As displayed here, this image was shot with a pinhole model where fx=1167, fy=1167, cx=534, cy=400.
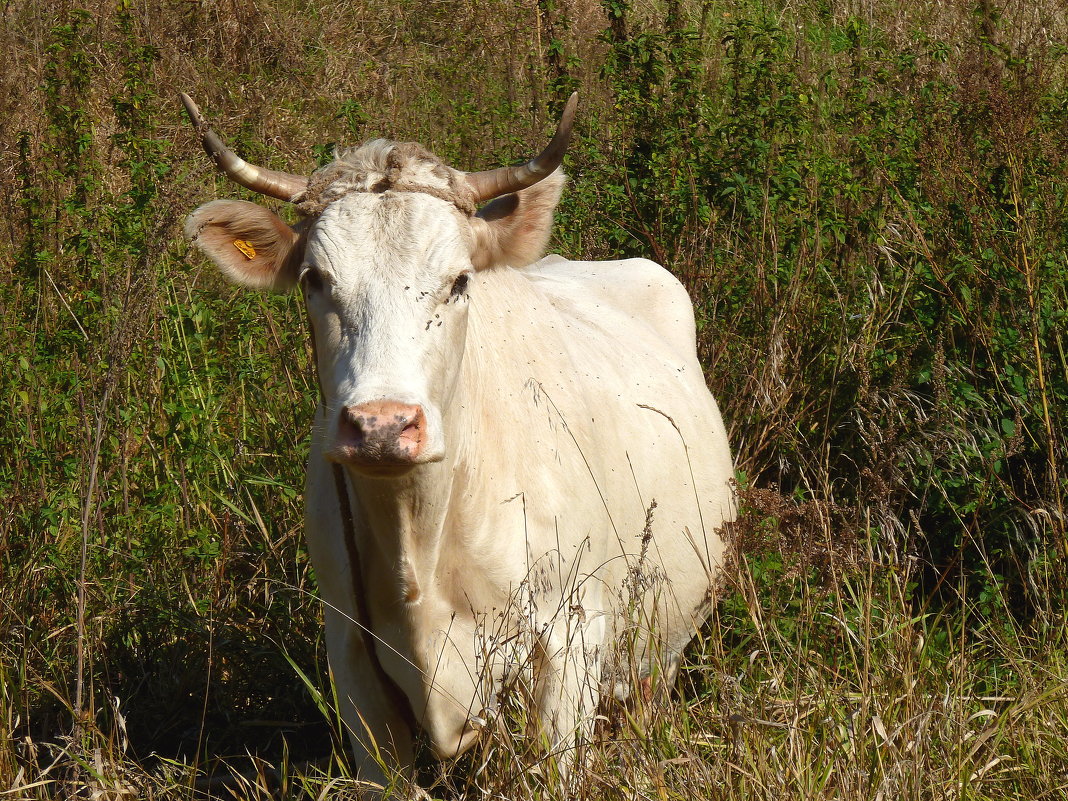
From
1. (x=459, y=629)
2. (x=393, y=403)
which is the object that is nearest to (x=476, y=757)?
(x=459, y=629)

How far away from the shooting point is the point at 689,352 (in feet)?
16.3

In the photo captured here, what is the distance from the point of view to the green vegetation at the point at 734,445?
3078mm

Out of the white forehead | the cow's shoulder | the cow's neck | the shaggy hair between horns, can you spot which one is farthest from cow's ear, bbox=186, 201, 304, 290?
the cow's shoulder

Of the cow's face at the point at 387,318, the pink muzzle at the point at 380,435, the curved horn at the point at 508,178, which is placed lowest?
the pink muzzle at the point at 380,435

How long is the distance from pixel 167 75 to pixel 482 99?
266cm

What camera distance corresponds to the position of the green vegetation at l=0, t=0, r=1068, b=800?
10.1ft

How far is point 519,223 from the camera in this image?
346 cm

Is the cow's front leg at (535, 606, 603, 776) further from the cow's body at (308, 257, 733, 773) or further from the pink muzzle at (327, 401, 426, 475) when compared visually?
the pink muzzle at (327, 401, 426, 475)

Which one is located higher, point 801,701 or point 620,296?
point 620,296

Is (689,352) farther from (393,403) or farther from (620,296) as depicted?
(393,403)

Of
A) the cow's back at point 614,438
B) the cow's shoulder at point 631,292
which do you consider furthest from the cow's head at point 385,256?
the cow's shoulder at point 631,292

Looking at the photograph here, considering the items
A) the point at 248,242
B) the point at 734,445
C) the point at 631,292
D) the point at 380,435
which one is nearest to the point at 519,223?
the point at 248,242

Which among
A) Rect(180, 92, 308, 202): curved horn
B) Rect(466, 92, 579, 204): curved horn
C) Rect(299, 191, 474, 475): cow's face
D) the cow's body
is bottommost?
the cow's body

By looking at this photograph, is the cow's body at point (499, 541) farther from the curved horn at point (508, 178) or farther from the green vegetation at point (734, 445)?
the curved horn at point (508, 178)
